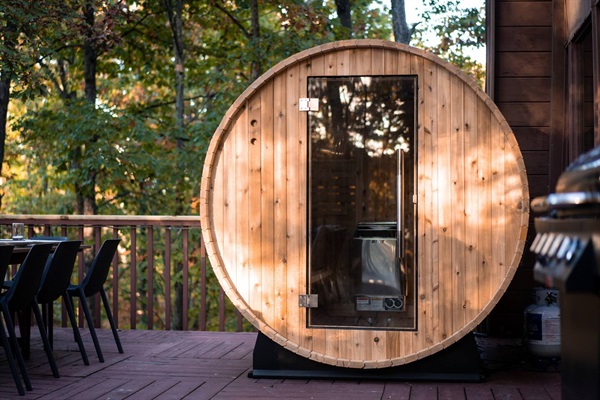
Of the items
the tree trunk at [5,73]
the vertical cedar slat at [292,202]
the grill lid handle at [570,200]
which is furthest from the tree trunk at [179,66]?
the grill lid handle at [570,200]

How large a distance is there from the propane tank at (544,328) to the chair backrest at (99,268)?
2.82 metres

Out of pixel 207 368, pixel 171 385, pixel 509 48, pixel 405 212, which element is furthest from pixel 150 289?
pixel 509 48

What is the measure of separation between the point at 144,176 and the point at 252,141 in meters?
6.85

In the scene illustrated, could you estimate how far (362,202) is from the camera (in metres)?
5.28

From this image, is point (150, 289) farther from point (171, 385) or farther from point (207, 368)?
point (171, 385)

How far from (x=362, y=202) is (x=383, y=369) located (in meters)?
1.02

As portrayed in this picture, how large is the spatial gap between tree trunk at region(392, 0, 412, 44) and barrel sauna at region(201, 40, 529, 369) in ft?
23.0

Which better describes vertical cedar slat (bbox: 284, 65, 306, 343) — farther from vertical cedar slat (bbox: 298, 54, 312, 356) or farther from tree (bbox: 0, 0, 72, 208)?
tree (bbox: 0, 0, 72, 208)

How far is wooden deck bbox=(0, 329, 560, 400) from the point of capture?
4.97 meters

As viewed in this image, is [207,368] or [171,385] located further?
[207,368]

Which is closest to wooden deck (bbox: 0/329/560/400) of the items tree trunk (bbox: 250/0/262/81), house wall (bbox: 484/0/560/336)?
house wall (bbox: 484/0/560/336)

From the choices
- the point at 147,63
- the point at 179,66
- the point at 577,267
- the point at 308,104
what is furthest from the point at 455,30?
the point at 577,267

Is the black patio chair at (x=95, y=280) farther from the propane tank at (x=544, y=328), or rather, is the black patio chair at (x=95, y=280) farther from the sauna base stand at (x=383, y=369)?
the propane tank at (x=544, y=328)

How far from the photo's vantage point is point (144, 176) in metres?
12.1
